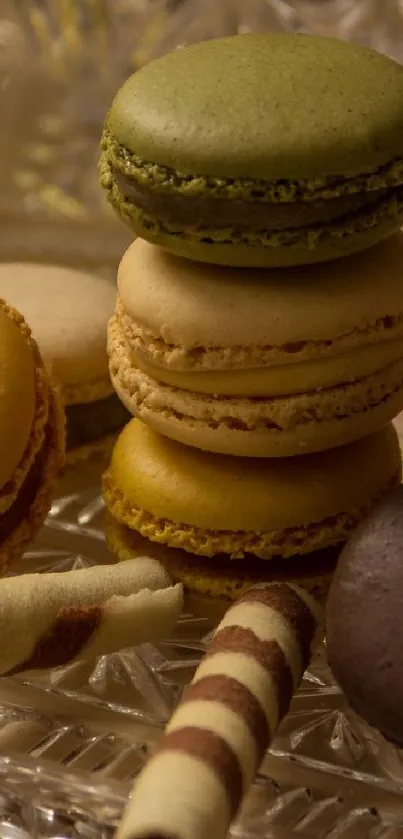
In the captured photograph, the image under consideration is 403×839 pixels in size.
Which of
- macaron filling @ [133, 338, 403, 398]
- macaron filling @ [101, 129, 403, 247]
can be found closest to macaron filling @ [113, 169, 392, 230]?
macaron filling @ [101, 129, 403, 247]

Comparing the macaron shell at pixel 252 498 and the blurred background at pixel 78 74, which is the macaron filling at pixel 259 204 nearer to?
the macaron shell at pixel 252 498

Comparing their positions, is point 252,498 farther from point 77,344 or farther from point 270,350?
point 77,344

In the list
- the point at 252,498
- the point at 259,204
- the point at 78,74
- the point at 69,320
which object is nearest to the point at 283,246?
the point at 259,204

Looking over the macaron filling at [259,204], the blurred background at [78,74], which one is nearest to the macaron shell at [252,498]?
the macaron filling at [259,204]

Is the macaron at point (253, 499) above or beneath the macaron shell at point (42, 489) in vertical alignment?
A: above

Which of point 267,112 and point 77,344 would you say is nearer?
point 267,112

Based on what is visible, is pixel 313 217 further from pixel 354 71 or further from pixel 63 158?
pixel 63 158
